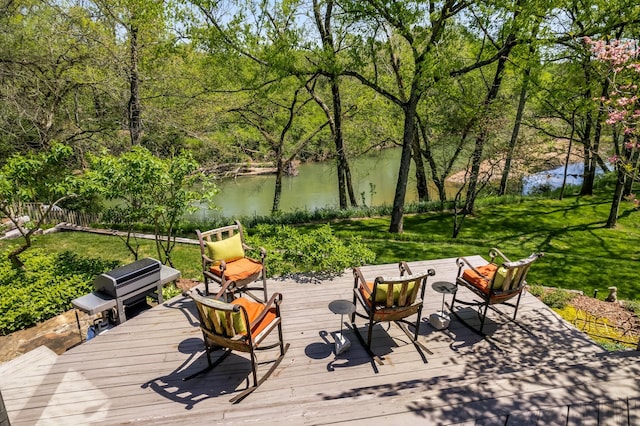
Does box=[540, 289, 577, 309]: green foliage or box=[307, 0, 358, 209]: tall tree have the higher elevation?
box=[307, 0, 358, 209]: tall tree

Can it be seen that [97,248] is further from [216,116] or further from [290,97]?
[290,97]

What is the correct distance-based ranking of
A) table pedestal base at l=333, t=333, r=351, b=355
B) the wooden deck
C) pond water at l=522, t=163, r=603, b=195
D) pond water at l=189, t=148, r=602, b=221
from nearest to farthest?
the wooden deck
table pedestal base at l=333, t=333, r=351, b=355
pond water at l=522, t=163, r=603, b=195
pond water at l=189, t=148, r=602, b=221

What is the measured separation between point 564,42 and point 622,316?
6.61 metres

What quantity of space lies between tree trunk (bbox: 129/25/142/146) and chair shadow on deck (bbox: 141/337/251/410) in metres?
8.68

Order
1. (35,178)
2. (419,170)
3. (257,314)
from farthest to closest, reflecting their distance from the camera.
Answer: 1. (419,170)
2. (35,178)
3. (257,314)

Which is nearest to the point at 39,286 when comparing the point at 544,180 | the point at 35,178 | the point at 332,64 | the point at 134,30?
the point at 35,178

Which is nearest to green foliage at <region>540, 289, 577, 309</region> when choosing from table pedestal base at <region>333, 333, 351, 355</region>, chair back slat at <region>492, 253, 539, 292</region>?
A: chair back slat at <region>492, 253, 539, 292</region>

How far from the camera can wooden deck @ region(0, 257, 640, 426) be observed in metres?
2.45

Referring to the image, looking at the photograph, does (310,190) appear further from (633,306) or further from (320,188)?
(633,306)

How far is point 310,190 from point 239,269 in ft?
53.2

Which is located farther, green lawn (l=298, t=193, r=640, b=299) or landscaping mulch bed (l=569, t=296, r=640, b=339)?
green lawn (l=298, t=193, r=640, b=299)

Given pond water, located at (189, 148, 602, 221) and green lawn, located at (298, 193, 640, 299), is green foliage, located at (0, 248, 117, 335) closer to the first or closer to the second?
green lawn, located at (298, 193, 640, 299)

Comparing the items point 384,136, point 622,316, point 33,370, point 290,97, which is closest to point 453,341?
point 622,316

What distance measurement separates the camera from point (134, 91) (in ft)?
32.9
